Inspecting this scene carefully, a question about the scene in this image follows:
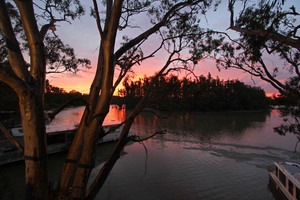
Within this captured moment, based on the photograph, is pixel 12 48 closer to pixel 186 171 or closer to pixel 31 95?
pixel 31 95

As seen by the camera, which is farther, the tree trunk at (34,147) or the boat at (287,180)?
the boat at (287,180)

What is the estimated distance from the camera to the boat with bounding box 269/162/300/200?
13.9 feet

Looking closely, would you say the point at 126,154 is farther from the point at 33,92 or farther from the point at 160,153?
the point at 33,92

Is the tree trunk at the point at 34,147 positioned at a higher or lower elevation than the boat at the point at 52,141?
higher

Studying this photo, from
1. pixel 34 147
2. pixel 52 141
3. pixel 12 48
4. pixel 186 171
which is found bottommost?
pixel 186 171

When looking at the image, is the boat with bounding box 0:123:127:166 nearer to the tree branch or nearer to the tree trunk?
the tree trunk

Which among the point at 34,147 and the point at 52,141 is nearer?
the point at 34,147

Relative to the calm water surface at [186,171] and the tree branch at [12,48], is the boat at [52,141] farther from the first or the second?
the tree branch at [12,48]

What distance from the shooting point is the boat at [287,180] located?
4227 millimetres

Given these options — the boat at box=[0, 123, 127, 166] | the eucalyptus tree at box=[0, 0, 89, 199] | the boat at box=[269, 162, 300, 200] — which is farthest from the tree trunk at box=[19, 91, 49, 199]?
the boat at box=[0, 123, 127, 166]

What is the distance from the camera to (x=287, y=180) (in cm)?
470

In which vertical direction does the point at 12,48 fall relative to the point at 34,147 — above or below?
above

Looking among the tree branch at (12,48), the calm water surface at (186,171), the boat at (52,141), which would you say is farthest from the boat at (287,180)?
the boat at (52,141)

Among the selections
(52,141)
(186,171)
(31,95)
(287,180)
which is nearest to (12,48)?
(31,95)
